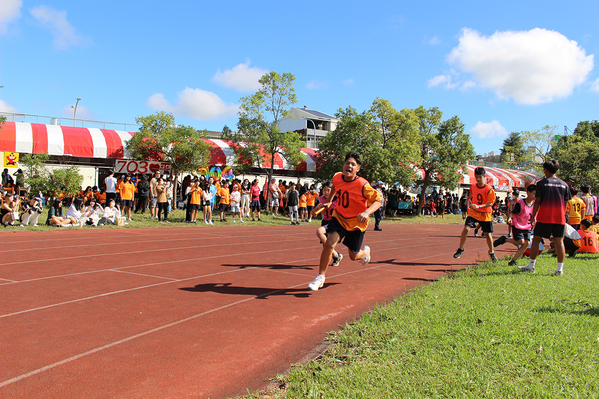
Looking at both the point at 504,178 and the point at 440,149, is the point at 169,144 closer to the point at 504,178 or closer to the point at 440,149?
the point at 440,149

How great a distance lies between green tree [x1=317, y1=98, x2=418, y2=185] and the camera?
27.9 meters

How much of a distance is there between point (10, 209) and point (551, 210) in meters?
15.0

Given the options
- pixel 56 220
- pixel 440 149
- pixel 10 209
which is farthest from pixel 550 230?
pixel 440 149

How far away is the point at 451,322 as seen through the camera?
4438 mm

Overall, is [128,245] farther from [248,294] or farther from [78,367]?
[78,367]

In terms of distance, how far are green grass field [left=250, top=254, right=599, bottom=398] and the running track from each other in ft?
1.49

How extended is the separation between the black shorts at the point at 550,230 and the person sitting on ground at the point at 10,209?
14708mm

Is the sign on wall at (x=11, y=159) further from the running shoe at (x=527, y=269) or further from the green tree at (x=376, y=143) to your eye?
the running shoe at (x=527, y=269)

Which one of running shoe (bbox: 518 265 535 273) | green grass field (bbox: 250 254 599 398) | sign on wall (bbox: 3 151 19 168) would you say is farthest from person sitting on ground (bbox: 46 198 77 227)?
running shoe (bbox: 518 265 535 273)

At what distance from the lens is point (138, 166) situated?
24.8 meters

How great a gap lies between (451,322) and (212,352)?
2325 millimetres

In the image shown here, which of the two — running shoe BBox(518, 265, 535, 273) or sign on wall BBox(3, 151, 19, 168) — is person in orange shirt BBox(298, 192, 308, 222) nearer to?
sign on wall BBox(3, 151, 19, 168)

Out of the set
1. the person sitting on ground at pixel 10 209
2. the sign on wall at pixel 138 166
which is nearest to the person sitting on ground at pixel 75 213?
the person sitting on ground at pixel 10 209

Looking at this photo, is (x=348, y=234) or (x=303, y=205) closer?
(x=348, y=234)
